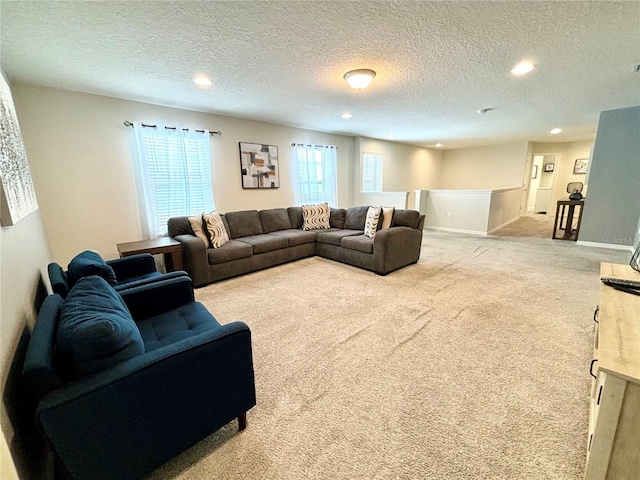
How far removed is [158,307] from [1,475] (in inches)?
45.8

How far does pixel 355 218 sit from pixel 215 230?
2.26m

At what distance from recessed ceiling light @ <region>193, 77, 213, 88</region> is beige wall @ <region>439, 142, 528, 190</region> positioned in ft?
26.7

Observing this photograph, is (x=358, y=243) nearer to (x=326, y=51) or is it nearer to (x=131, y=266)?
(x=326, y=51)

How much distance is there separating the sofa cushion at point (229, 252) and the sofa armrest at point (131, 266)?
82 centimetres

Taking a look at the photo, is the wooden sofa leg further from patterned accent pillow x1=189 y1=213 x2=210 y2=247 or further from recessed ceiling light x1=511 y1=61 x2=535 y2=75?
recessed ceiling light x1=511 y1=61 x2=535 y2=75

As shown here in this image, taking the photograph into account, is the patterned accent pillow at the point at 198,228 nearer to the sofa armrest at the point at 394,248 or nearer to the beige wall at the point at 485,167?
the sofa armrest at the point at 394,248

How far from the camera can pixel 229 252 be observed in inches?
132

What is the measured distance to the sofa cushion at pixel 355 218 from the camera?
440 cm

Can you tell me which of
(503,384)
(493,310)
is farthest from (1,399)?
(493,310)

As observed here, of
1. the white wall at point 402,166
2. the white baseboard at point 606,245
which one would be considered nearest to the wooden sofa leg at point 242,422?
the white wall at point 402,166

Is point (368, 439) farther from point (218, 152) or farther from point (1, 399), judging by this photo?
point (218, 152)

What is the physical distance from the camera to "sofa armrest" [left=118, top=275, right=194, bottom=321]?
5.47ft

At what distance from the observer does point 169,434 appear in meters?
1.05

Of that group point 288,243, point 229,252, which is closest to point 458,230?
point 288,243
